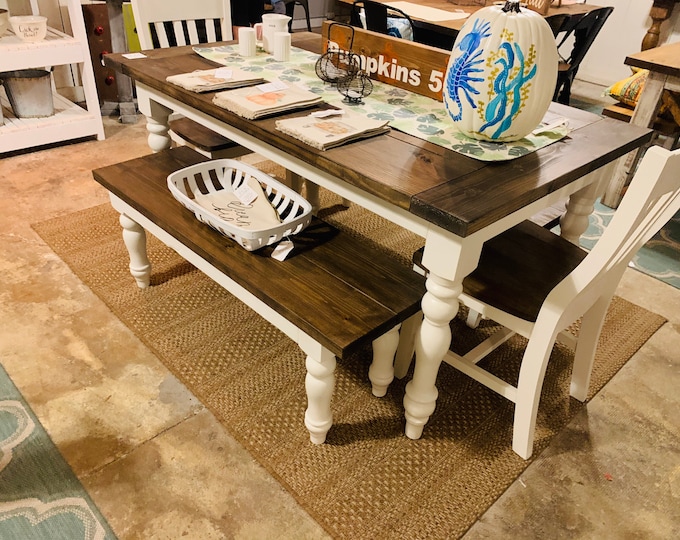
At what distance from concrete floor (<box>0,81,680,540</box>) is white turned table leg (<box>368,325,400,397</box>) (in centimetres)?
41

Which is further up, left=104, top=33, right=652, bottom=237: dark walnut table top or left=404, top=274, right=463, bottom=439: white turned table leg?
left=104, top=33, right=652, bottom=237: dark walnut table top

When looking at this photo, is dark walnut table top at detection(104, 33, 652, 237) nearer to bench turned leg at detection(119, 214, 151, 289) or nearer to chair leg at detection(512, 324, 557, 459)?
chair leg at detection(512, 324, 557, 459)

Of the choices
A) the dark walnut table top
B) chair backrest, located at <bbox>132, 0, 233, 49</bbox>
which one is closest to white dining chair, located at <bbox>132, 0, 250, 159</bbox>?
chair backrest, located at <bbox>132, 0, 233, 49</bbox>

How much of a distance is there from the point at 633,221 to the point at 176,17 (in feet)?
6.84

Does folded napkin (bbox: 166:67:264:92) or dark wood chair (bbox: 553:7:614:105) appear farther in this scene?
dark wood chair (bbox: 553:7:614:105)

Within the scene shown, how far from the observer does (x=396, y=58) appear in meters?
1.71

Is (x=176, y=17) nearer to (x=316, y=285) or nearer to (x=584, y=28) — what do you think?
(x=316, y=285)

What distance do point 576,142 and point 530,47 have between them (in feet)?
1.09

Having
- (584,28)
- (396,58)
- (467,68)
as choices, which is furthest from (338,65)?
(584,28)

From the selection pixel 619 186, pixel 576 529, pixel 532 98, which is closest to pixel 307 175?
pixel 532 98

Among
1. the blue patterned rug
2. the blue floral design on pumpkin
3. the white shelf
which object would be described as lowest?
the blue patterned rug

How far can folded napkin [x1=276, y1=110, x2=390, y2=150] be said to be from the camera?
1352mm

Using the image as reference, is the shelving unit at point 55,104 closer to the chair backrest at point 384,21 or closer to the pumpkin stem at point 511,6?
the chair backrest at point 384,21

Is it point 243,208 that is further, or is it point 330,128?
point 243,208
